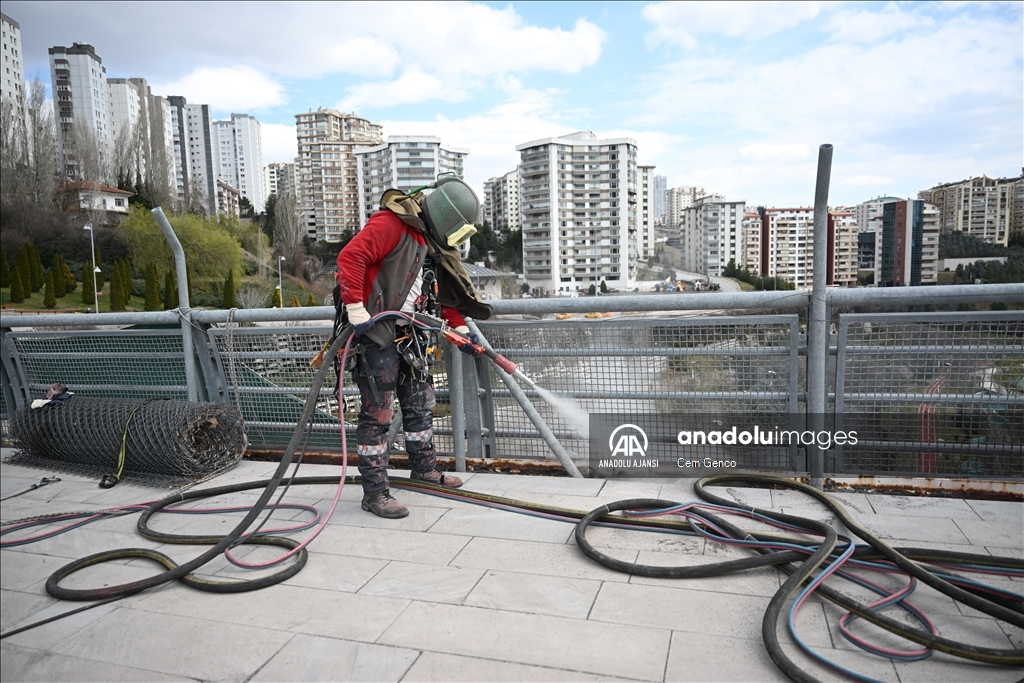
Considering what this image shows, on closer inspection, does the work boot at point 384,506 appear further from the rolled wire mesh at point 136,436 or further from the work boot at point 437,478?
the rolled wire mesh at point 136,436

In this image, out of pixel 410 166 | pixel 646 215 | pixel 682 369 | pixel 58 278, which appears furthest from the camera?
pixel 646 215

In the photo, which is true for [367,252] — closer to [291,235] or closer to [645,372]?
[645,372]

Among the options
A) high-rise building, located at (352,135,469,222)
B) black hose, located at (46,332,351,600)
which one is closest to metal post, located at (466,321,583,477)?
high-rise building, located at (352,135,469,222)

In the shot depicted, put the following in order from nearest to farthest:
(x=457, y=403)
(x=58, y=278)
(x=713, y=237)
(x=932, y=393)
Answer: (x=58, y=278) < (x=932, y=393) < (x=457, y=403) < (x=713, y=237)

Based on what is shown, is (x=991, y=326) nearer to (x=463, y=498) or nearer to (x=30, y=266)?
(x=463, y=498)

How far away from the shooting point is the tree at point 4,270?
1.67 metres

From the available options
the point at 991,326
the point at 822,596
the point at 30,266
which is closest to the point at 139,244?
the point at 30,266

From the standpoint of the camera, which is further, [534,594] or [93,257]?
[534,594]

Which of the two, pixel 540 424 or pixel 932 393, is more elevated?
pixel 932 393

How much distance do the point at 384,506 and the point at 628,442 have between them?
1.63m

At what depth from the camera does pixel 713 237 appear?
4925cm

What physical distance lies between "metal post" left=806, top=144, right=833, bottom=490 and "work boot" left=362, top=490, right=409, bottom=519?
2.43 metres

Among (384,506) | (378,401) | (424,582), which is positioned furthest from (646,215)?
(424,582)

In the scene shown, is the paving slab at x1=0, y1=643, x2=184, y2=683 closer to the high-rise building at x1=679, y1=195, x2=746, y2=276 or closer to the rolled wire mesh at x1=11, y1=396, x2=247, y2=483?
the rolled wire mesh at x1=11, y1=396, x2=247, y2=483
